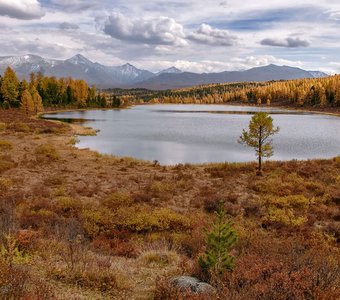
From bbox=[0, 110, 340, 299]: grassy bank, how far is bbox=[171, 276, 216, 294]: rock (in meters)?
0.27

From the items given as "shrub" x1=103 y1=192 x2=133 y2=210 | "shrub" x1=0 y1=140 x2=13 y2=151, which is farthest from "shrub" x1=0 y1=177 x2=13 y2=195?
"shrub" x1=0 y1=140 x2=13 y2=151

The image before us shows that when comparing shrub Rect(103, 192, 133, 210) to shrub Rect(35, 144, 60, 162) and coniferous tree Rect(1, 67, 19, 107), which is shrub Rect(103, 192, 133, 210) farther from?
coniferous tree Rect(1, 67, 19, 107)

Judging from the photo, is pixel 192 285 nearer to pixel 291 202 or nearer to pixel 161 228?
pixel 161 228

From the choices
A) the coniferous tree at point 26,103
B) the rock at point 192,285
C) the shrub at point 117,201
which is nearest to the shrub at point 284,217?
A: the shrub at point 117,201

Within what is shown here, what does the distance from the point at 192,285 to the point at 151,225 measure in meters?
9.80

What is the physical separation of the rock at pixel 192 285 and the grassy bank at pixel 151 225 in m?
0.27

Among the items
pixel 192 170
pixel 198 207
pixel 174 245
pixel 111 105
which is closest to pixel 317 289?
pixel 174 245

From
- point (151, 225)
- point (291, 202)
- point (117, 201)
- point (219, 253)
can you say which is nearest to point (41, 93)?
point (117, 201)

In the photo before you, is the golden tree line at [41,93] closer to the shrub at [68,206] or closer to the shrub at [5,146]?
the shrub at [5,146]

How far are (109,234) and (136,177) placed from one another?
43.5ft

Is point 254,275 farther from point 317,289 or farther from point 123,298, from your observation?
point 123,298

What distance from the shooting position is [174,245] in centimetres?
1447

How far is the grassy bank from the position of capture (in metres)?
8.11

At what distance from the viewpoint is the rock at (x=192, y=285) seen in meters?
7.70
